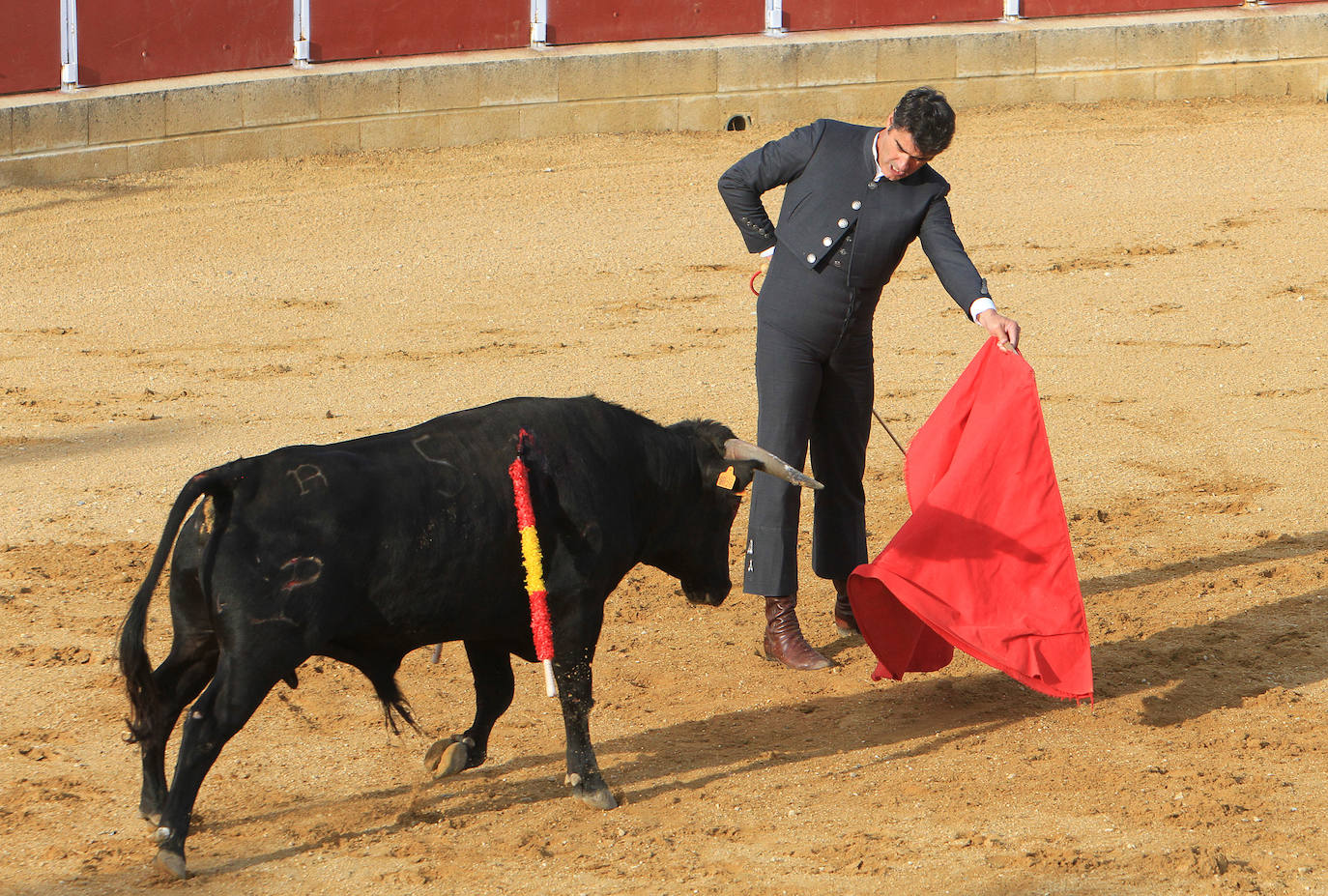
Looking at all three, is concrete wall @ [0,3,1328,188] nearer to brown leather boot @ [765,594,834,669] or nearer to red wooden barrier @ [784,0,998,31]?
red wooden barrier @ [784,0,998,31]

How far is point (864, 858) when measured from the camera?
12.7 feet

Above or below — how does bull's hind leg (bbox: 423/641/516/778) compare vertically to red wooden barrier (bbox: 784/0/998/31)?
below

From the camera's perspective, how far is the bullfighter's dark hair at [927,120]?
4.51m

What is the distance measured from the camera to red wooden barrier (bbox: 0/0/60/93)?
11.5m

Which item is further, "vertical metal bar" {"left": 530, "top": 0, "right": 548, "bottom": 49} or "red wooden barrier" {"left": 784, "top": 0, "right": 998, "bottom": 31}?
"red wooden barrier" {"left": 784, "top": 0, "right": 998, "bottom": 31}

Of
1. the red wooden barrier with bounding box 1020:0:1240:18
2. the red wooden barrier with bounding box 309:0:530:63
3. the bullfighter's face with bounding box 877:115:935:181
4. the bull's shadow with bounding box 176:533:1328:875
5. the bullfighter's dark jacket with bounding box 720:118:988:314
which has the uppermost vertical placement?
the red wooden barrier with bounding box 1020:0:1240:18

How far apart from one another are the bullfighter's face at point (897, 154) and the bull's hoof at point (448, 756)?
6.61 ft

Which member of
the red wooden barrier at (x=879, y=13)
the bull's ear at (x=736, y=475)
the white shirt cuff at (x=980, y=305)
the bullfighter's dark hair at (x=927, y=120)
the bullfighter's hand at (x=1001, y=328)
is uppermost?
the red wooden barrier at (x=879, y=13)

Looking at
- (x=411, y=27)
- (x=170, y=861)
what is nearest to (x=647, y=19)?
(x=411, y=27)

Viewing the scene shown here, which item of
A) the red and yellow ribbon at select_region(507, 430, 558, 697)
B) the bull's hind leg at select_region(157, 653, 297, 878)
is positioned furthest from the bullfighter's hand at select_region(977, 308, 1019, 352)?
the bull's hind leg at select_region(157, 653, 297, 878)

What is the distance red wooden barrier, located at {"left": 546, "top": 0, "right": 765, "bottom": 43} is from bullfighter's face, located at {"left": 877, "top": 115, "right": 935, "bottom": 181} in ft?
29.0

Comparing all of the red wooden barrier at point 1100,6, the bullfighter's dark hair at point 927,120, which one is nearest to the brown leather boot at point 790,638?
the bullfighter's dark hair at point 927,120

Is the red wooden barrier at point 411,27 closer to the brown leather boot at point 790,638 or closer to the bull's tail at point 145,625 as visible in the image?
the brown leather boot at point 790,638

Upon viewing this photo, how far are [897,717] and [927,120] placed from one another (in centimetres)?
173
